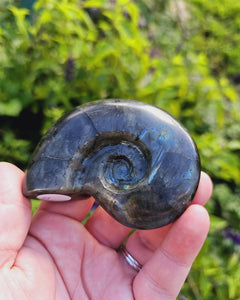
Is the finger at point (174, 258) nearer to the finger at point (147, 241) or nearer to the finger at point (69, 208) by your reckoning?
the finger at point (147, 241)

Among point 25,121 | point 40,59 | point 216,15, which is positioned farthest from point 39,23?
point 216,15

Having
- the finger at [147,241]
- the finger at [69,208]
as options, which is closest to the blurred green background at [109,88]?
the finger at [147,241]

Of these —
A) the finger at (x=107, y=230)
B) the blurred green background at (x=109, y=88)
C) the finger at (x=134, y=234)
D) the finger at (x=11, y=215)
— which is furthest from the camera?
the blurred green background at (x=109, y=88)

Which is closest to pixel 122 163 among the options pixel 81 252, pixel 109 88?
pixel 81 252

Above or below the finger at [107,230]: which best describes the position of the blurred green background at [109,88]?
above

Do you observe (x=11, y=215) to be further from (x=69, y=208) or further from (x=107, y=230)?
(x=107, y=230)

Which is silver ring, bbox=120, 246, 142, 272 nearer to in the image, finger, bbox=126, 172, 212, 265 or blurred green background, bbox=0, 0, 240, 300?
finger, bbox=126, 172, 212, 265

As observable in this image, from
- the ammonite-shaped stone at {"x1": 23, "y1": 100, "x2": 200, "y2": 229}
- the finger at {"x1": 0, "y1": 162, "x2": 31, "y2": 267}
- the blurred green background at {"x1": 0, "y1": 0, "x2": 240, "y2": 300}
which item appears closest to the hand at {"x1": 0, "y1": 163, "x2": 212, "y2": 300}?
the finger at {"x1": 0, "y1": 162, "x2": 31, "y2": 267}
